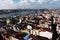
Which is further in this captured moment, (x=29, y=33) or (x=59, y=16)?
(x=59, y=16)

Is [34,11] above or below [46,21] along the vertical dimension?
above

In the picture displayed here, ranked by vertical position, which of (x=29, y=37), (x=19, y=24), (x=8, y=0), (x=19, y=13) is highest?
(x=8, y=0)

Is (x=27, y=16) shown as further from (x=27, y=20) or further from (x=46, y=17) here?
(x=46, y=17)

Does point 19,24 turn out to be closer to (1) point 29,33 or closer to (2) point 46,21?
(1) point 29,33

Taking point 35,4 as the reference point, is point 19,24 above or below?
below

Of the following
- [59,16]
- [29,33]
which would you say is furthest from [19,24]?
[59,16]

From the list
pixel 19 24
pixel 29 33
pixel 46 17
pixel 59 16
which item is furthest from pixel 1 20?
pixel 59 16
